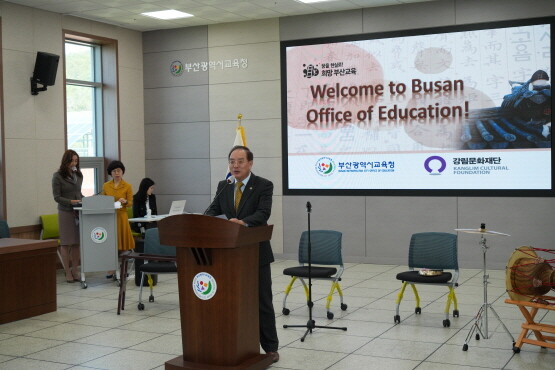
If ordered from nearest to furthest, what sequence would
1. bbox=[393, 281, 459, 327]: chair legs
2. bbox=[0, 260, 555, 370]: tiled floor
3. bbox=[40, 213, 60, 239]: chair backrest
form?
bbox=[0, 260, 555, 370]: tiled floor → bbox=[393, 281, 459, 327]: chair legs → bbox=[40, 213, 60, 239]: chair backrest

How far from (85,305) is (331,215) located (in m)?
4.25

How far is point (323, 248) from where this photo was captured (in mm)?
7406

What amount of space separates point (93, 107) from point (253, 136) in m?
2.69

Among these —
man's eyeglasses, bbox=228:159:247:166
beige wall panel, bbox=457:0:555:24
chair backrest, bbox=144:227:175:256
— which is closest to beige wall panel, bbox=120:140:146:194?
chair backrest, bbox=144:227:175:256

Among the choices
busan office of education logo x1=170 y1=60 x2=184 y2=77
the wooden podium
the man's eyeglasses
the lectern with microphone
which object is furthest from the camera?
busan office of education logo x1=170 y1=60 x2=184 y2=77

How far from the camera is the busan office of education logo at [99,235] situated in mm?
8883

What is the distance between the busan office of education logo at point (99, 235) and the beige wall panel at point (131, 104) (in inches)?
120

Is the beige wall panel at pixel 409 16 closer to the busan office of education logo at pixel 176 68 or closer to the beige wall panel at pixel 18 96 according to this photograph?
the busan office of education logo at pixel 176 68

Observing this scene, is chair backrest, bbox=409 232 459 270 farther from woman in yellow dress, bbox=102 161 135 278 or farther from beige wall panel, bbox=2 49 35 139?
beige wall panel, bbox=2 49 35 139

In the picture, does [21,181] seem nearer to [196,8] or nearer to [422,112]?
[196,8]

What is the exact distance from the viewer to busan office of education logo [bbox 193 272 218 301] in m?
4.73

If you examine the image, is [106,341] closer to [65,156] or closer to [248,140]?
[65,156]

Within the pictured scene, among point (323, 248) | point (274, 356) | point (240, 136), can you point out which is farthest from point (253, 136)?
point (274, 356)

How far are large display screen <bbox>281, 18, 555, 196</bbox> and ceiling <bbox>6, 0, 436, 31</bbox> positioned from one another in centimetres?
56
